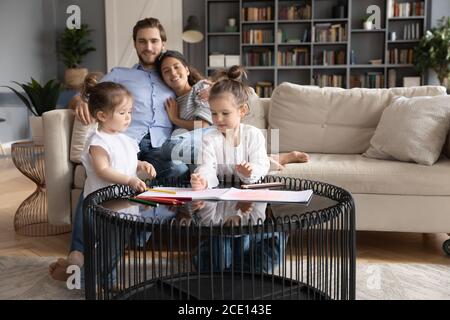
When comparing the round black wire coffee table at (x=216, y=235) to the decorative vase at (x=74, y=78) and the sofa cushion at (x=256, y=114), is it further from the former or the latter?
the decorative vase at (x=74, y=78)

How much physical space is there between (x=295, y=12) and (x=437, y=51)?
171 cm

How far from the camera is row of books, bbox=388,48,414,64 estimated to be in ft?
21.2

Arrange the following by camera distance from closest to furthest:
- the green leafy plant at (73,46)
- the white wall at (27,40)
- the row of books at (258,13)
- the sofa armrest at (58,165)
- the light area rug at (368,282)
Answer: the light area rug at (368,282), the sofa armrest at (58,165), the white wall at (27,40), the row of books at (258,13), the green leafy plant at (73,46)

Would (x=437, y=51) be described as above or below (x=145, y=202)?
above

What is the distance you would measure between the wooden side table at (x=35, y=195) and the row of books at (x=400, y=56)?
479 cm

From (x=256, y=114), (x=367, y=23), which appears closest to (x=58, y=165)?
(x=256, y=114)

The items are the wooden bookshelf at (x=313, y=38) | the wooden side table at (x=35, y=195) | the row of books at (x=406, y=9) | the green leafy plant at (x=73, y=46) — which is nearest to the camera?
the wooden side table at (x=35, y=195)

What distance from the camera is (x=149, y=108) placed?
2.60m

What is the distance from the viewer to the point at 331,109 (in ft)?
9.66

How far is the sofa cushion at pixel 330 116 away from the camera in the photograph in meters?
2.89

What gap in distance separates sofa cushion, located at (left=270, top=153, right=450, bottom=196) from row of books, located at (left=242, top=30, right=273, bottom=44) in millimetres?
4492

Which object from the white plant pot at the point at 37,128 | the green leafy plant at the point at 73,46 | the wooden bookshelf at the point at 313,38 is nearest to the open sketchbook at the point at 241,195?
the white plant pot at the point at 37,128

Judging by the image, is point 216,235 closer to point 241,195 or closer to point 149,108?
point 241,195
